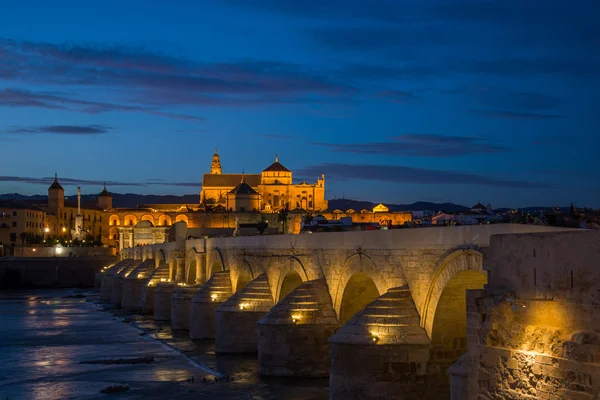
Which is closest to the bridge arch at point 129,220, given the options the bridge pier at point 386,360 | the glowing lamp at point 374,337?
the bridge pier at point 386,360

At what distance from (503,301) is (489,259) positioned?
27.9 inches

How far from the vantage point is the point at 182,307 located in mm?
33469

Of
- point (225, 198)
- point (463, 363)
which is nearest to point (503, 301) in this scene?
point (463, 363)

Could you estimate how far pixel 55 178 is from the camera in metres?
137

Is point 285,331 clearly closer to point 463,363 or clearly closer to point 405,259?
point 405,259

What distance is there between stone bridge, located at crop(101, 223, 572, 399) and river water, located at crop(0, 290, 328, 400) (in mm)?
942

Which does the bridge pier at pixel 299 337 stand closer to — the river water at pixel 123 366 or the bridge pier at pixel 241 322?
the river water at pixel 123 366

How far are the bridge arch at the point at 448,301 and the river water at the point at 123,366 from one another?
355 cm

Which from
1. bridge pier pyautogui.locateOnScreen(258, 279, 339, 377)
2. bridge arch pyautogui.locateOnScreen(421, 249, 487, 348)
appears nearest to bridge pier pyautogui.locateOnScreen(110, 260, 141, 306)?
bridge pier pyautogui.locateOnScreen(258, 279, 339, 377)

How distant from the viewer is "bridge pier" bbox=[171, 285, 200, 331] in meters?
33.3

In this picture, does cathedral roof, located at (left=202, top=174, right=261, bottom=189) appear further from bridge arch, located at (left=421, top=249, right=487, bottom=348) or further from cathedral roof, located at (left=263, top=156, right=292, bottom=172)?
bridge arch, located at (left=421, top=249, right=487, bottom=348)

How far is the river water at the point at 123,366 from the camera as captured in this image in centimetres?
1978

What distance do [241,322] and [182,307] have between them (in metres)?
8.98

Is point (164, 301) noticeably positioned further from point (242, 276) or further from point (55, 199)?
point (55, 199)
